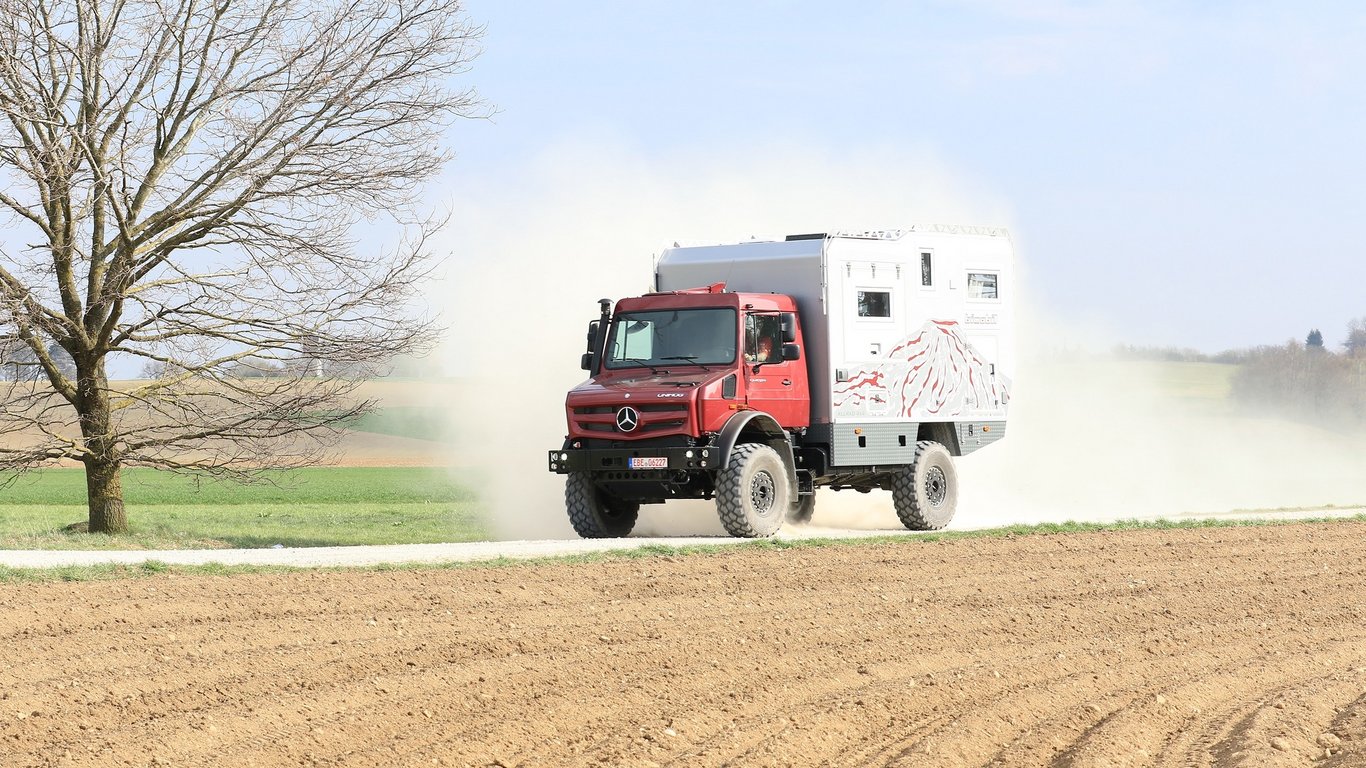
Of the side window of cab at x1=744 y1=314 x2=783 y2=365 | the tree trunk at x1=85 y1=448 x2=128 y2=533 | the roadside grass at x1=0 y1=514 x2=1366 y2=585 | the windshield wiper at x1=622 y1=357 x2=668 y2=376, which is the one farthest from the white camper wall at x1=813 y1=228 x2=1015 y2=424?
the tree trunk at x1=85 y1=448 x2=128 y2=533

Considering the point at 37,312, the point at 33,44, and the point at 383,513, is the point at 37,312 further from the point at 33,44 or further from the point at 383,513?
the point at 383,513

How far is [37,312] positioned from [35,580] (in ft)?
24.5

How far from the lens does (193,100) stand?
72.2 feet

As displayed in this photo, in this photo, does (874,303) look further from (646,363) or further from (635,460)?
(635,460)

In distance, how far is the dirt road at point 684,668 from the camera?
26.5 ft

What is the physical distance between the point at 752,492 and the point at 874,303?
3355mm

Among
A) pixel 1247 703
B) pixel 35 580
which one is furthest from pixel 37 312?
pixel 1247 703

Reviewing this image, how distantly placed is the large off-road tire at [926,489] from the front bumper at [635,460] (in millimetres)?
4070

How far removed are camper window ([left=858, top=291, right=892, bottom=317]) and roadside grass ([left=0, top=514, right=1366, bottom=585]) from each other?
299 cm

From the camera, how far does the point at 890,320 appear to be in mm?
20875

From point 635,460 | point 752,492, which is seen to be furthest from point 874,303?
point 635,460

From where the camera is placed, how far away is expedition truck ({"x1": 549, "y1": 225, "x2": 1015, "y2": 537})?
61.9ft

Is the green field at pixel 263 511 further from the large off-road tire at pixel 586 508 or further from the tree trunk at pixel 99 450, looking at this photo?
the large off-road tire at pixel 586 508

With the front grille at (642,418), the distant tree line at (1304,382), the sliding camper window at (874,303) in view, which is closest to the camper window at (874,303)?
the sliding camper window at (874,303)
